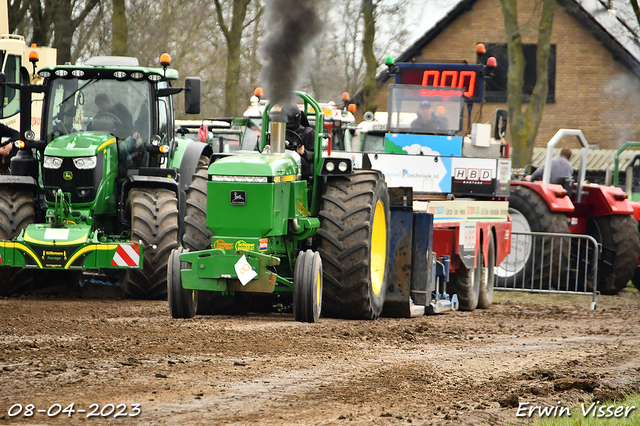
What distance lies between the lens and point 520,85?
984 inches

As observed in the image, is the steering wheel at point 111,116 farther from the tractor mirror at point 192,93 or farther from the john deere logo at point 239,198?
the john deere logo at point 239,198

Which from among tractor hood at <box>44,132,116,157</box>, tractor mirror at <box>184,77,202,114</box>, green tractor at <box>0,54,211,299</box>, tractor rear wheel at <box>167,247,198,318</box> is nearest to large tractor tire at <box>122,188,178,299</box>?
green tractor at <box>0,54,211,299</box>

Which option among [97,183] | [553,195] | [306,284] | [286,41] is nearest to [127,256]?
[97,183]

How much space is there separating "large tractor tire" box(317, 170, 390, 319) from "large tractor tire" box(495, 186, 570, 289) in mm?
5789

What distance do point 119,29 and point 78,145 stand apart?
11.2 metres

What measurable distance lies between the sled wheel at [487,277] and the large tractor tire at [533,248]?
1.56 meters

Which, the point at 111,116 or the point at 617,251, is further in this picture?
the point at 617,251

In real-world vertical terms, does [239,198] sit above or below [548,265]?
above

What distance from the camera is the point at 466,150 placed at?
14.2 m

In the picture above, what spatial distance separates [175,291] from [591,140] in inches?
1306

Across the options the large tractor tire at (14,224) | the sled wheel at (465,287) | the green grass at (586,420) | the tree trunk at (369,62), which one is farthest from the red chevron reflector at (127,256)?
the tree trunk at (369,62)

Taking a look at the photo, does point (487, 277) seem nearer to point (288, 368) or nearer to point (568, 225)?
point (568, 225)

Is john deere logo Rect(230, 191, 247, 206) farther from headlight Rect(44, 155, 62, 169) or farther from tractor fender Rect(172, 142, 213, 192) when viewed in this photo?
tractor fender Rect(172, 142, 213, 192)

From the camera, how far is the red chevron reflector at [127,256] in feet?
33.0
